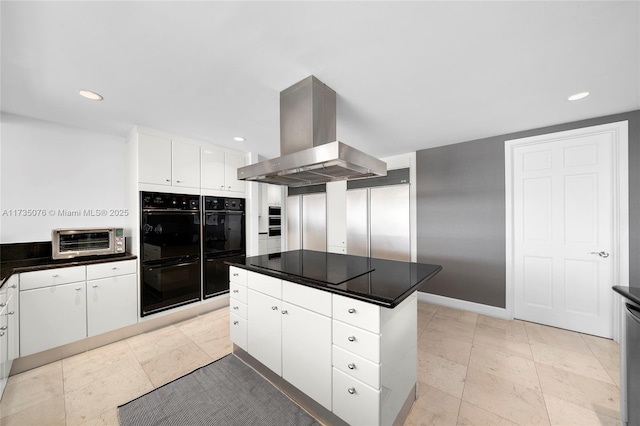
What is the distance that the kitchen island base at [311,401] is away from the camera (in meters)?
1.48

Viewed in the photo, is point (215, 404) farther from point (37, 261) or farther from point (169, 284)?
point (37, 261)

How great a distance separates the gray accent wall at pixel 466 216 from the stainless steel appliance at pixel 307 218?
1.81 m

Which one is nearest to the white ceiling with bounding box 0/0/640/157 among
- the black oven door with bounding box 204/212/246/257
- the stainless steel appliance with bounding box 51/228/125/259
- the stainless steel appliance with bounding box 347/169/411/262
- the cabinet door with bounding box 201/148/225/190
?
the cabinet door with bounding box 201/148/225/190

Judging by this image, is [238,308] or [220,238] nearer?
[238,308]

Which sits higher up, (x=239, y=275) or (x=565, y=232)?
(x=565, y=232)

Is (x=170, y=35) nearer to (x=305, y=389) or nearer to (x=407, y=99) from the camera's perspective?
(x=407, y=99)

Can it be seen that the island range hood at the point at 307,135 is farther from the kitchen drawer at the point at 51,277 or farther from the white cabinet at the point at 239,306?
the kitchen drawer at the point at 51,277

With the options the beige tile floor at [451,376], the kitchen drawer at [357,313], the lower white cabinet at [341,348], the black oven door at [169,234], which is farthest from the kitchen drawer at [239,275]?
the black oven door at [169,234]

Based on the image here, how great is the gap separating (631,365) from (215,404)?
2539mm

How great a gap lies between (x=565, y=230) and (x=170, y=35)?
4131 mm

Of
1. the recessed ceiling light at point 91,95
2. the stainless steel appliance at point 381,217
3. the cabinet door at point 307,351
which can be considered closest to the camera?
the cabinet door at point 307,351

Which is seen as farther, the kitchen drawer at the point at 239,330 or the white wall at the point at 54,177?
the white wall at the point at 54,177

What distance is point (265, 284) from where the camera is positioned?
1.86 meters

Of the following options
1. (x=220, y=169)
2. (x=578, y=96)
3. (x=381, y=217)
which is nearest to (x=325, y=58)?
(x=578, y=96)
